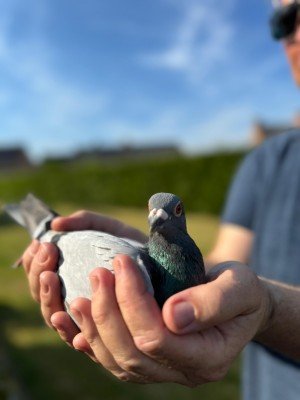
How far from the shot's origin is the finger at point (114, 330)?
4.65 feet

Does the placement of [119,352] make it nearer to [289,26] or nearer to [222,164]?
[289,26]

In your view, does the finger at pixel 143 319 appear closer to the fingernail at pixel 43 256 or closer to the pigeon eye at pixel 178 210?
the pigeon eye at pixel 178 210

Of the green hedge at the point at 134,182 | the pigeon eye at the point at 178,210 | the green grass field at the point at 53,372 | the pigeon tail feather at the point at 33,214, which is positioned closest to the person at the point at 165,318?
the pigeon tail feather at the point at 33,214

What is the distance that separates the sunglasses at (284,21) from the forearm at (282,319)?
7.05 ft

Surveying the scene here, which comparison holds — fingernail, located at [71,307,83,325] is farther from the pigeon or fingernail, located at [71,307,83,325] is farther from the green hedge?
the green hedge

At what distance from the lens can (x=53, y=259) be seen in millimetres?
1874

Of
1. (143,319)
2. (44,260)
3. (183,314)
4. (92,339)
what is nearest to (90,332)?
(92,339)

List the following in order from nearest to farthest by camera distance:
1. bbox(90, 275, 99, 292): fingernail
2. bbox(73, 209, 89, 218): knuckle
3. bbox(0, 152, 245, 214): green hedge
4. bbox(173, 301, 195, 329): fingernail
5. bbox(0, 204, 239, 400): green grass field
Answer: bbox(173, 301, 195, 329): fingernail < bbox(90, 275, 99, 292): fingernail < bbox(73, 209, 89, 218): knuckle < bbox(0, 204, 239, 400): green grass field < bbox(0, 152, 245, 214): green hedge

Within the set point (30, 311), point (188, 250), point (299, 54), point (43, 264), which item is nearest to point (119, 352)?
point (188, 250)

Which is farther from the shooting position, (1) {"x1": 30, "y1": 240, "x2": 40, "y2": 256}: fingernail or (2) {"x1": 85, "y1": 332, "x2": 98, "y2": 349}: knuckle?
(1) {"x1": 30, "y1": 240, "x2": 40, "y2": 256}: fingernail

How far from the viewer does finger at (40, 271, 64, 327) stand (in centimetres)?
175

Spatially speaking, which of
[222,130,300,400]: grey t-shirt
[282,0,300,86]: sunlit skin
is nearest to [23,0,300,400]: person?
[222,130,300,400]: grey t-shirt

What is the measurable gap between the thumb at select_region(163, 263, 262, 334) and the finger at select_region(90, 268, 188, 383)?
15 centimetres

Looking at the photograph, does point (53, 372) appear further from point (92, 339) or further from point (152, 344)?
point (152, 344)
